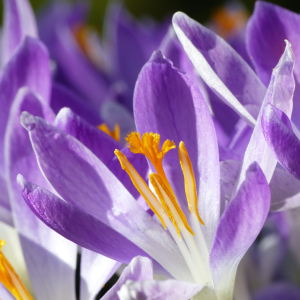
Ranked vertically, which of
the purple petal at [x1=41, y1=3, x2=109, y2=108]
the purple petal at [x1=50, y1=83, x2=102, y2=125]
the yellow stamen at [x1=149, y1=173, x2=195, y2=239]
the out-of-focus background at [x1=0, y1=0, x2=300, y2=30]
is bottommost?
the yellow stamen at [x1=149, y1=173, x2=195, y2=239]

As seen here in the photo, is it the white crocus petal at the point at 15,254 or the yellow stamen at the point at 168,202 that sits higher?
the yellow stamen at the point at 168,202

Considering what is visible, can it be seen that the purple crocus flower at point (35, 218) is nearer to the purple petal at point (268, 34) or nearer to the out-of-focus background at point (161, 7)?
the purple petal at point (268, 34)

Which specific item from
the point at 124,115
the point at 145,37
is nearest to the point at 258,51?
the point at 124,115

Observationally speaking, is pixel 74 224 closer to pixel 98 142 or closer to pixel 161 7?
pixel 98 142

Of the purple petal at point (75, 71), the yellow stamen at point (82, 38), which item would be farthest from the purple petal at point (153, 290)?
the yellow stamen at point (82, 38)

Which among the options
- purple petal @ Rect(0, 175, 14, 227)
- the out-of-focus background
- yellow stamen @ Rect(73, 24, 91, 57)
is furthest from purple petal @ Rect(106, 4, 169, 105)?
the out-of-focus background

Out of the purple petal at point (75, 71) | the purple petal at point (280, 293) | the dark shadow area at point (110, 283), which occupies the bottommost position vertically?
the purple petal at point (280, 293)

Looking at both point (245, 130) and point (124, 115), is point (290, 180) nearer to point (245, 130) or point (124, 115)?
point (245, 130)

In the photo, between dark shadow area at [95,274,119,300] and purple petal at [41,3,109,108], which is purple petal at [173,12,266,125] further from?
purple petal at [41,3,109,108]
